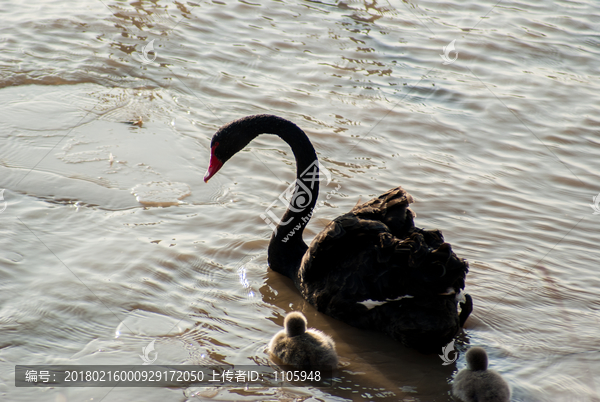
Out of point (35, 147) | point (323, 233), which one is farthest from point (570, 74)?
point (35, 147)

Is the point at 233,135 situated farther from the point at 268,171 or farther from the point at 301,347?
the point at 301,347

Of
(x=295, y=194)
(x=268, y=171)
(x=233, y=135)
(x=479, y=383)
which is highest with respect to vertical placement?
(x=233, y=135)

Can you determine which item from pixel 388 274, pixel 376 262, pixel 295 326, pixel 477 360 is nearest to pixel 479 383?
pixel 477 360

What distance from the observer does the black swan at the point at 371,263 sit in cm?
348

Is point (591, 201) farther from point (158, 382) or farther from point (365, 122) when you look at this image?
point (158, 382)

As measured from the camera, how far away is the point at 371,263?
Answer: 12.3ft

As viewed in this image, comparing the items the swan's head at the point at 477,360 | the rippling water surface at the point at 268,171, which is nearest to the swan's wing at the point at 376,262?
the rippling water surface at the point at 268,171

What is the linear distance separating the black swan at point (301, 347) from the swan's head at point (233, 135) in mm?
1450

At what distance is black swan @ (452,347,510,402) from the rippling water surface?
0.46 feet

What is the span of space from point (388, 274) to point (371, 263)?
0.15m

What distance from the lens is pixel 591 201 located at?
5812mm

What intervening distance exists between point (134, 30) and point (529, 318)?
787 cm

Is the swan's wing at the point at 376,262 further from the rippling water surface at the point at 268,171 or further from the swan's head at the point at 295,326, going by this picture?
the swan's head at the point at 295,326

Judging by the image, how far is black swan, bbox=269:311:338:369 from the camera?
3.43m
